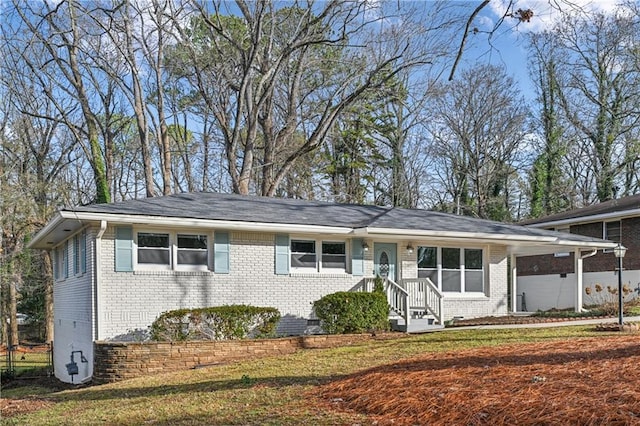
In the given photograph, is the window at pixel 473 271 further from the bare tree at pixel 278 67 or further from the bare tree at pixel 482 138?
the bare tree at pixel 482 138

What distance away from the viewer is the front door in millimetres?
16234

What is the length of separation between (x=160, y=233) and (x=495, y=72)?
23.8 meters

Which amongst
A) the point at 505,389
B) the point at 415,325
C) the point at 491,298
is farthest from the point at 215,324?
the point at 491,298

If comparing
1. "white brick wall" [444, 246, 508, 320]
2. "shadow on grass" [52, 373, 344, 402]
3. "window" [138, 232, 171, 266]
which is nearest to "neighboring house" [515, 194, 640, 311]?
"white brick wall" [444, 246, 508, 320]

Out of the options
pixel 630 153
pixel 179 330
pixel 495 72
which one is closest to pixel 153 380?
pixel 179 330

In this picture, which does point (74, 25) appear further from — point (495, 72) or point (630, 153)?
point (630, 153)

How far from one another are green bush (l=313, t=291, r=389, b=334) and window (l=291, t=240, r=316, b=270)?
4.55 feet

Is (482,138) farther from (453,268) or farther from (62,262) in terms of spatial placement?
(62,262)

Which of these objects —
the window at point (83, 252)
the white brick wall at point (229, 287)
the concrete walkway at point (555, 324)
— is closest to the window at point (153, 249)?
the white brick wall at point (229, 287)

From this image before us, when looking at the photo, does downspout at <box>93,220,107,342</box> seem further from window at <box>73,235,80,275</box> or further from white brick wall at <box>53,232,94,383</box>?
window at <box>73,235,80,275</box>

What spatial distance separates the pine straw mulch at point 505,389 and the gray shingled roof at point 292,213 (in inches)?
281

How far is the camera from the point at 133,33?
23.0 meters

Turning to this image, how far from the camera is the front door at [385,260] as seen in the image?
1623 centimetres

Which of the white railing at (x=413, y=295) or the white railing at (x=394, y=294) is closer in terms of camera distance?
the white railing at (x=394, y=294)
